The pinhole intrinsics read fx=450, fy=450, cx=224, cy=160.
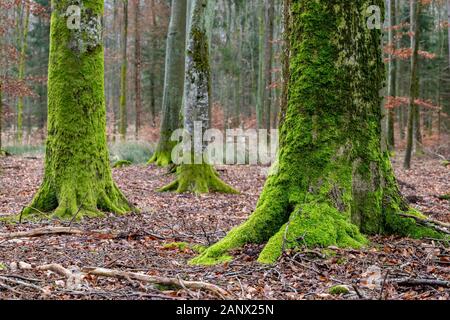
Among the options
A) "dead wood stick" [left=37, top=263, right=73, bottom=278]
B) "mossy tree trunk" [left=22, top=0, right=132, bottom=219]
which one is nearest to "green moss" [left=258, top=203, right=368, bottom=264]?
"dead wood stick" [left=37, top=263, right=73, bottom=278]

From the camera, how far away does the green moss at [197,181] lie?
445 inches

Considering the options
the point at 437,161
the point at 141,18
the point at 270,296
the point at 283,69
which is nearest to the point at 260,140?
the point at 437,161

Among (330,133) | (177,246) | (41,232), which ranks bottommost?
(177,246)

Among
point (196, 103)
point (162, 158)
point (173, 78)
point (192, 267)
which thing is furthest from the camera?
point (162, 158)

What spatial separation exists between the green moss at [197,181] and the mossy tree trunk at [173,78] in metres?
4.22

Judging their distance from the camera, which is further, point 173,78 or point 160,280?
point 173,78

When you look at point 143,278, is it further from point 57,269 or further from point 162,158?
point 162,158

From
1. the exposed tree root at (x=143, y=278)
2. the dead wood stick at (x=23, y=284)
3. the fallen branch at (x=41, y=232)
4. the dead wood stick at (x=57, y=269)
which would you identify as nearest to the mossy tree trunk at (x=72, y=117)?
the fallen branch at (x=41, y=232)

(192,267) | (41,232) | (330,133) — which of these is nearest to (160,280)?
(192,267)

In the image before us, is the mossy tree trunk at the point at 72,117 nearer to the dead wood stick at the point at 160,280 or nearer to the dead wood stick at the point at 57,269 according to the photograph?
the dead wood stick at the point at 57,269

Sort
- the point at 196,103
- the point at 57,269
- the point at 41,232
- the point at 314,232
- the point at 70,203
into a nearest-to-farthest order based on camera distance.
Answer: the point at 57,269, the point at 314,232, the point at 41,232, the point at 70,203, the point at 196,103

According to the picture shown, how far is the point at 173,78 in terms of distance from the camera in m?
16.0

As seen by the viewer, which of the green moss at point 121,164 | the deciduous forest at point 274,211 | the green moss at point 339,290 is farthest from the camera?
the green moss at point 121,164

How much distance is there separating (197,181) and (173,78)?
581 centimetres
